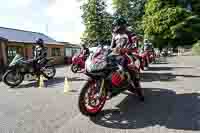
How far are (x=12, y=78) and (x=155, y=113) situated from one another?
20.1ft

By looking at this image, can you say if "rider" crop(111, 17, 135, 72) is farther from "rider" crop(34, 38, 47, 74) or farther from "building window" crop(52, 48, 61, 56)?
"building window" crop(52, 48, 61, 56)

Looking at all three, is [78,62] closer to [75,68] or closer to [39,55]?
[75,68]

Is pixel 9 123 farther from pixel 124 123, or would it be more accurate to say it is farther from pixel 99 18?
pixel 99 18

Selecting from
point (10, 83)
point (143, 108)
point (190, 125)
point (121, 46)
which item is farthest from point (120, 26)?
point (10, 83)

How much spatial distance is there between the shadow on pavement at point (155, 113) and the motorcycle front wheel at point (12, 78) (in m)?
4.81

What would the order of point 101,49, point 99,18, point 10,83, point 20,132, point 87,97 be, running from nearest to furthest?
point 20,132, point 87,97, point 101,49, point 10,83, point 99,18

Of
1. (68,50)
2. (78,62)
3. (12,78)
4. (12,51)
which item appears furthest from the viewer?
(68,50)

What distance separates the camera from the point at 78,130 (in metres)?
3.71

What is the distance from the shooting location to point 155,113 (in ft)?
14.7

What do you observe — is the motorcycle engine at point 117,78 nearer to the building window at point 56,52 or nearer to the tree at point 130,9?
the building window at point 56,52

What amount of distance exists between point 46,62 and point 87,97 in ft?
20.4

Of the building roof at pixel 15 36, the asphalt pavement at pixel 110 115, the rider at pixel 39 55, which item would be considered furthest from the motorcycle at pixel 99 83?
the building roof at pixel 15 36

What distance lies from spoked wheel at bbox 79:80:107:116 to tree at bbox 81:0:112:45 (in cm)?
3107

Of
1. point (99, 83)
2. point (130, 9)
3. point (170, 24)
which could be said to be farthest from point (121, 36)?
point (130, 9)
